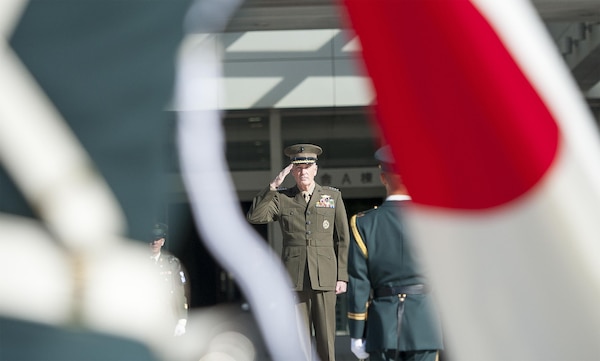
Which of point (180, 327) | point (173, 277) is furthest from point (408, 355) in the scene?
point (180, 327)

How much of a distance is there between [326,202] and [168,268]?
5.62 meters

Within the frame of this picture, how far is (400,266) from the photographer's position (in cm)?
442

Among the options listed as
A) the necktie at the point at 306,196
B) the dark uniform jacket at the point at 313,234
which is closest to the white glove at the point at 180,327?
the dark uniform jacket at the point at 313,234

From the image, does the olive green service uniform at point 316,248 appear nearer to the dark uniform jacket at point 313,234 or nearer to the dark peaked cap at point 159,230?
the dark uniform jacket at point 313,234

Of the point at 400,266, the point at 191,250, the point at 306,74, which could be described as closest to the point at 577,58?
the point at 306,74

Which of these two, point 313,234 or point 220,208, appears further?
point 313,234

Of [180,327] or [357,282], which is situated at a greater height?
[357,282]

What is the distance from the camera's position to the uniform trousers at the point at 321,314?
6.61 meters

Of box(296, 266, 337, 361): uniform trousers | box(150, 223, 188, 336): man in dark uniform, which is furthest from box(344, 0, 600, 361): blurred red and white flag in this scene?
box(296, 266, 337, 361): uniform trousers

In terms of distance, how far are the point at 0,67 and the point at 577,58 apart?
1140 centimetres

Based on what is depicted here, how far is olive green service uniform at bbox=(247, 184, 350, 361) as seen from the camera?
666cm

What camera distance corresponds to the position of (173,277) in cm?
128

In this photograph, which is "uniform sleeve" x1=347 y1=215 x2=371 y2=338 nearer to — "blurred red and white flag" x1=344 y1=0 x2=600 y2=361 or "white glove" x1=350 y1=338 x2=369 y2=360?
"white glove" x1=350 y1=338 x2=369 y2=360

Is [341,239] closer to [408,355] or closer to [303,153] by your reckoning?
Result: [303,153]
